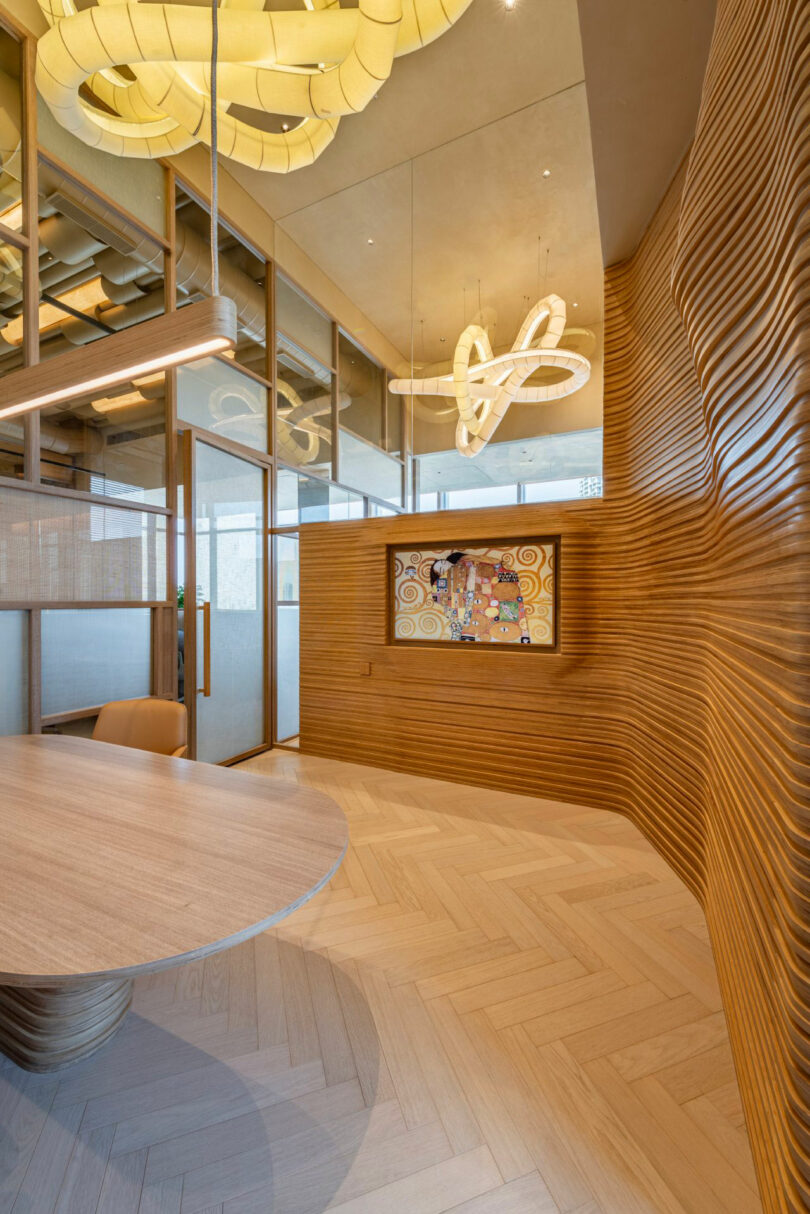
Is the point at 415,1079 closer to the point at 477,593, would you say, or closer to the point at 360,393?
the point at 477,593

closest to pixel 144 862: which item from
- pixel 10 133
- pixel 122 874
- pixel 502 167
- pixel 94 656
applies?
pixel 122 874

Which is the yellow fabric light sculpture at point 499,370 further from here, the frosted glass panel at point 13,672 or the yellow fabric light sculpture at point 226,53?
the frosted glass panel at point 13,672

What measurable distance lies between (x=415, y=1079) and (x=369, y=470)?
6045 millimetres

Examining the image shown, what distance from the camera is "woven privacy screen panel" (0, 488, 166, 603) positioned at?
3.03m

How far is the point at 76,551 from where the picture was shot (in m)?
3.39

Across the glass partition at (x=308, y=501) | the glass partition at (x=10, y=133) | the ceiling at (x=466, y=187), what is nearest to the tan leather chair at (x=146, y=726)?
the glass partition at (x=308, y=501)

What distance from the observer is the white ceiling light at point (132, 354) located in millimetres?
1555

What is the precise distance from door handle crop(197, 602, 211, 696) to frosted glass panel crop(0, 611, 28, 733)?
1.25m

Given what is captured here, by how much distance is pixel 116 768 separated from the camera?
6.48 ft

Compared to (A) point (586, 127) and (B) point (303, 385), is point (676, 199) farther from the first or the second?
(B) point (303, 385)

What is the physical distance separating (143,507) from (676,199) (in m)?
3.65

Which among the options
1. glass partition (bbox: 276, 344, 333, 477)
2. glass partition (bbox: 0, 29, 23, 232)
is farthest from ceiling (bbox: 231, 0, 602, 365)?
glass partition (bbox: 0, 29, 23, 232)

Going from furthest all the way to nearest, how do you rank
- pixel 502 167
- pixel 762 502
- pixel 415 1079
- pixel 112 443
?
pixel 502 167
pixel 112 443
pixel 415 1079
pixel 762 502

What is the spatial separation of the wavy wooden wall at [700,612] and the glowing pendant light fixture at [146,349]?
133 cm
